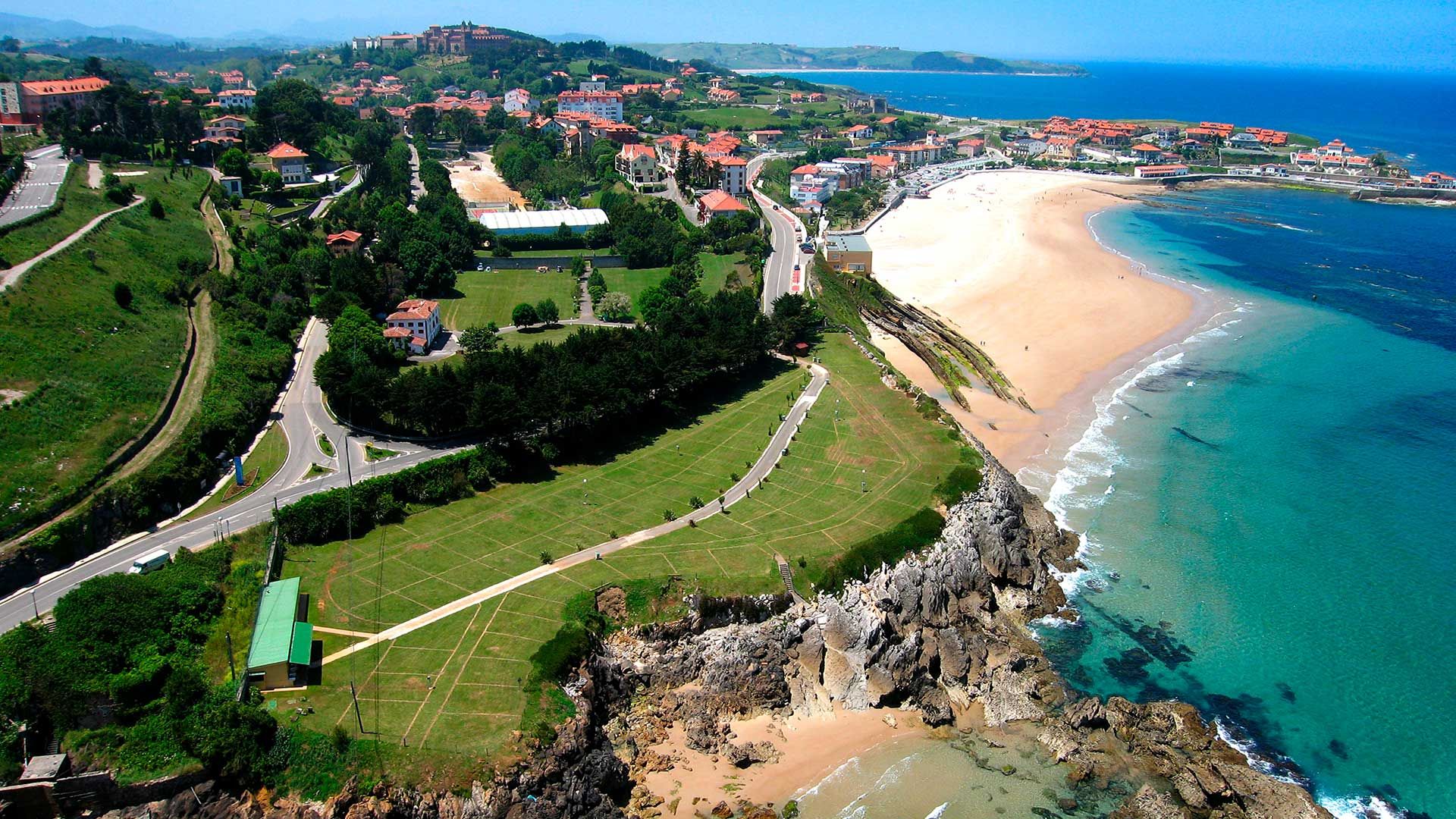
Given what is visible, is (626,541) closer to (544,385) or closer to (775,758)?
(544,385)

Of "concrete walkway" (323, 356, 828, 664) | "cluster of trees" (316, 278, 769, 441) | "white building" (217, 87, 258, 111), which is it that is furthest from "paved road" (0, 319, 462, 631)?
"white building" (217, 87, 258, 111)

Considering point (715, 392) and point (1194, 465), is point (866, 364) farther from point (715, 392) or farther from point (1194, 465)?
point (1194, 465)

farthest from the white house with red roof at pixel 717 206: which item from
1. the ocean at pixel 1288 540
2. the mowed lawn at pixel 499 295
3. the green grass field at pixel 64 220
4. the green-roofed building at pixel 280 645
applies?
the green-roofed building at pixel 280 645

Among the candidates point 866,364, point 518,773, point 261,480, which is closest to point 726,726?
point 518,773

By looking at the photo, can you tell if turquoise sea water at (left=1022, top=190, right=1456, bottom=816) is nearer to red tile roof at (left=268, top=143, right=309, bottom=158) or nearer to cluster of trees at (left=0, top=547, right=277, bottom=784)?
cluster of trees at (left=0, top=547, right=277, bottom=784)

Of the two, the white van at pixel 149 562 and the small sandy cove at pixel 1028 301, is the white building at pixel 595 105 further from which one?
the white van at pixel 149 562

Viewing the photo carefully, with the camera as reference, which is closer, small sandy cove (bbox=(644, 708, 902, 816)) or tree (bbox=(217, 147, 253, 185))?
small sandy cove (bbox=(644, 708, 902, 816))
